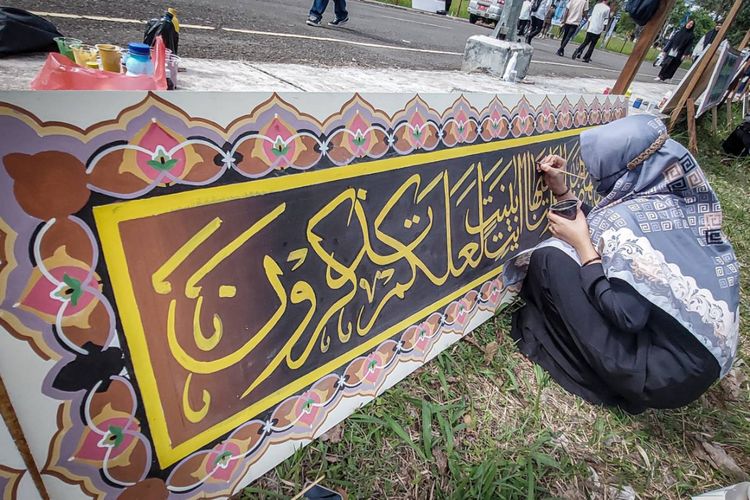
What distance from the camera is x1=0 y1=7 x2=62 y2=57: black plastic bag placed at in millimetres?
2242

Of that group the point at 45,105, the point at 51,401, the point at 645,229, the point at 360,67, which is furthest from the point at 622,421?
the point at 360,67

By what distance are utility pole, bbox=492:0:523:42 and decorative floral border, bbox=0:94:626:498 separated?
13.4ft

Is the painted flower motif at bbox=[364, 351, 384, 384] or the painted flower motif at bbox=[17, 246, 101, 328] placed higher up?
the painted flower motif at bbox=[17, 246, 101, 328]

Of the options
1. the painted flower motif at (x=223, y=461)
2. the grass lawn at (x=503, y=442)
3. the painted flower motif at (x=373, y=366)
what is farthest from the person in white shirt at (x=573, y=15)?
the painted flower motif at (x=223, y=461)

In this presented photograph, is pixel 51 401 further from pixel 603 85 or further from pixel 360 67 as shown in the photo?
pixel 603 85

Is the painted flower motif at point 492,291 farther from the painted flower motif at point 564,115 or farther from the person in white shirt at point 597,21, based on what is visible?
the person in white shirt at point 597,21

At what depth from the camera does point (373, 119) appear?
4.15 feet

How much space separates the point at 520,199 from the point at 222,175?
1.65 meters

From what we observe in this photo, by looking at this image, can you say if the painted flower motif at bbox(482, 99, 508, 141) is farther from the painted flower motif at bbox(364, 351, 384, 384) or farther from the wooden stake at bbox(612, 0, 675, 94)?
the wooden stake at bbox(612, 0, 675, 94)

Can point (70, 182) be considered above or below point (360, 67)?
above

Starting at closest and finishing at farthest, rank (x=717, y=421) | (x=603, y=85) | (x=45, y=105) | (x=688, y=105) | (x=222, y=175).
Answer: (x=45, y=105) → (x=222, y=175) → (x=717, y=421) → (x=688, y=105) → (x=603, y=85)

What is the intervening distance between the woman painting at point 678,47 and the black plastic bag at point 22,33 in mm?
14176

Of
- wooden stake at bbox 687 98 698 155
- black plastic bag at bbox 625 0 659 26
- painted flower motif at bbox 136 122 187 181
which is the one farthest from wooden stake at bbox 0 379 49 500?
wooden stake at bbox 687 98 698 155

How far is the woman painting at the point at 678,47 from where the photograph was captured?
424 inches
